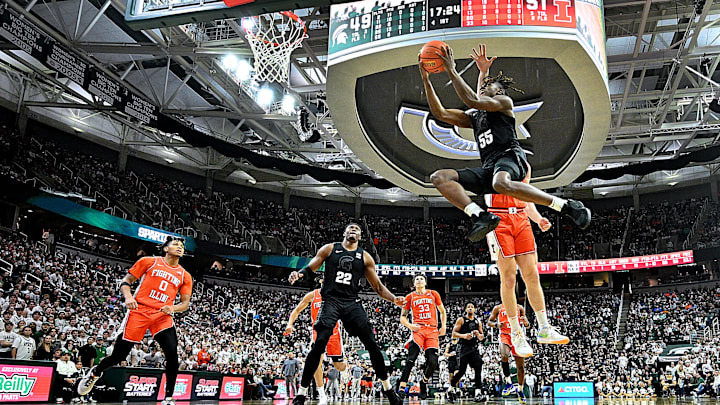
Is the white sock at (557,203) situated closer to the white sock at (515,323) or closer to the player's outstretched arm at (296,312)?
the white sock at (515,323)

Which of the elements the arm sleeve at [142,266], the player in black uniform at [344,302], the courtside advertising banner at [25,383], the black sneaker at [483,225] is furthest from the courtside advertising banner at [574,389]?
the black sneaker at [483,225]

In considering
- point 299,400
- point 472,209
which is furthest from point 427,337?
point 472,209


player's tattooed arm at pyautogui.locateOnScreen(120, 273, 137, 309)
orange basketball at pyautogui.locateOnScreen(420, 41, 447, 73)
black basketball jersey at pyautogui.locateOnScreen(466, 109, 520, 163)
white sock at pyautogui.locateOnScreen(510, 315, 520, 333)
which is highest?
orange basketball at pyautogui.locateOnScreen(420, 41, 447, 73)

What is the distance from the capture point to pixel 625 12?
18.9 m

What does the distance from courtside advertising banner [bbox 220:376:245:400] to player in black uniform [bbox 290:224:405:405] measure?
30.5 feet

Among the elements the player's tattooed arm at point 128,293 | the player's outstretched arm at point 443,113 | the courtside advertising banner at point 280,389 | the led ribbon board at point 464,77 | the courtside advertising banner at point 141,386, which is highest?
the led ribbon board at point 464,77

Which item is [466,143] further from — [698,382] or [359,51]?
[698,382]

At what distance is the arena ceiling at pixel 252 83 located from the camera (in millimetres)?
18344

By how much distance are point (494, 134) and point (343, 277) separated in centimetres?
277

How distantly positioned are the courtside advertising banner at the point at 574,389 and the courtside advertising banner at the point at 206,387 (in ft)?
39.7

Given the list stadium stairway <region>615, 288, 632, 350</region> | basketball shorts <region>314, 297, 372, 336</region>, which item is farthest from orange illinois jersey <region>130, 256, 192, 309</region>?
stadium stairway <region>615, 288, 632, 350</region>

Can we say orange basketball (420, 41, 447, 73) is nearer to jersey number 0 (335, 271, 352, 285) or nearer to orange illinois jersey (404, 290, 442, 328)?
jersey number 0 (335, 271, 352, 285)

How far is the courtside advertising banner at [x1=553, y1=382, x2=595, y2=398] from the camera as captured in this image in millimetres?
20219

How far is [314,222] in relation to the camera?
1565 inches
